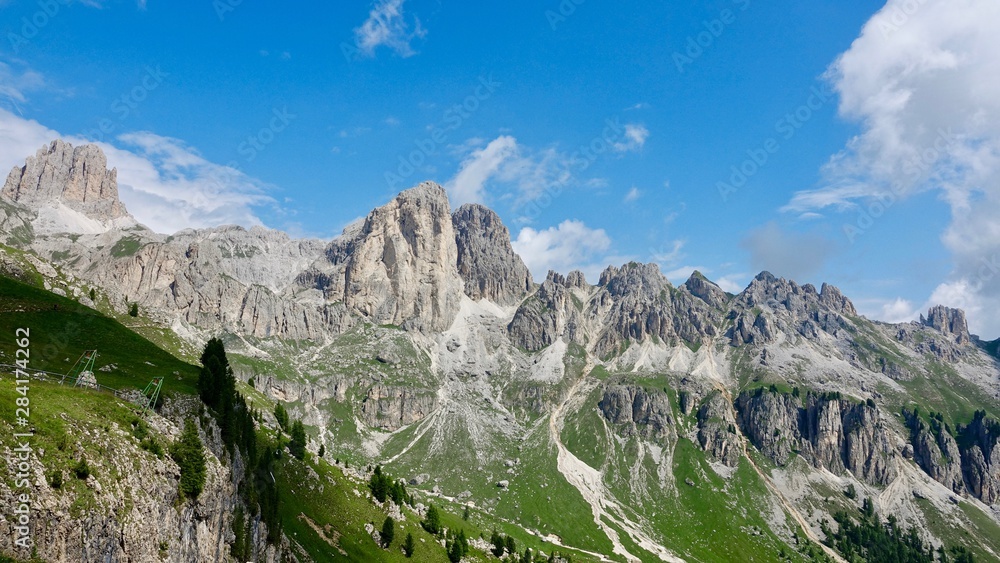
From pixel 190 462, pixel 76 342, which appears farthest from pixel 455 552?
pixel 190 462

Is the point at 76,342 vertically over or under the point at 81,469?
over

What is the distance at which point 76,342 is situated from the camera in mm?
77625

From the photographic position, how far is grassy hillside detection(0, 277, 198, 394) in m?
64.1

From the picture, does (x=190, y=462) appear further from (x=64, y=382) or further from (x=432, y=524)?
(x=432, y=524)

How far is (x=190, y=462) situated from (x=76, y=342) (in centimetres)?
4216

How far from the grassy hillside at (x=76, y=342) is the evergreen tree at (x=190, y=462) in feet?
28.7

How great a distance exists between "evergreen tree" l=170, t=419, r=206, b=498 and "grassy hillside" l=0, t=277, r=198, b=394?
874 cm

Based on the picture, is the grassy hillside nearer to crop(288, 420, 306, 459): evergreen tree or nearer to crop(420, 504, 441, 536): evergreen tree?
crop(288, 420, 306, 459): evergreen tree

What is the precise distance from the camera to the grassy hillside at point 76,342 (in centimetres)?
6412

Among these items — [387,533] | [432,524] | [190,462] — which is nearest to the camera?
[190,462]

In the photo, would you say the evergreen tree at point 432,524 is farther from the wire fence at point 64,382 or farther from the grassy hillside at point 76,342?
the wire fence at point 64,382

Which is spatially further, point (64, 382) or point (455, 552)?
point (455, 552)

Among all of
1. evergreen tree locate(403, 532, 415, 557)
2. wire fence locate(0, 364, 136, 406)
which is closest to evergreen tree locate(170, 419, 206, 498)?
wire fence locate(0, 364, 136, 406)

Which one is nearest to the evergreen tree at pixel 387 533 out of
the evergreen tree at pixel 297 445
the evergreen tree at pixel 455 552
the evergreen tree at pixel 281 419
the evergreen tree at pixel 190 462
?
the evergreen tree at pixel 455 552
